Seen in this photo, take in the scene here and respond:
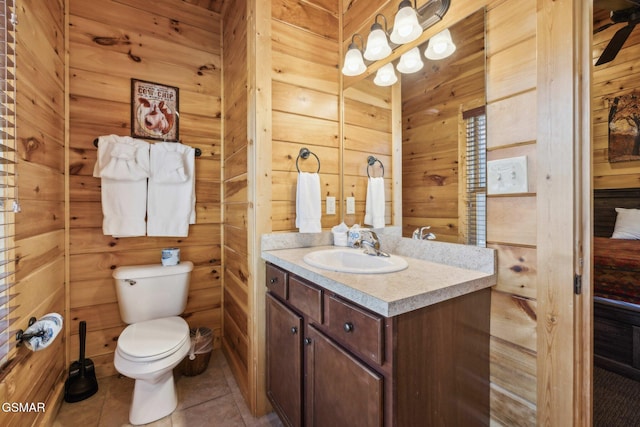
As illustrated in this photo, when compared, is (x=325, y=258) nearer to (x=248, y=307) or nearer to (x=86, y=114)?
(x=248, y=307)

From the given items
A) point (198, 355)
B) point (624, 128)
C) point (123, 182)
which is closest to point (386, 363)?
point (198, 355)

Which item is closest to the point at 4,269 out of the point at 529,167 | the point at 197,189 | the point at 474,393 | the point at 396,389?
the point at 197,189

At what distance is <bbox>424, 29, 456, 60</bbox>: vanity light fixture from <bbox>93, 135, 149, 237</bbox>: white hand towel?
186 centimetres

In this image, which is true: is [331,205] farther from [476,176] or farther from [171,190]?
[171,190]

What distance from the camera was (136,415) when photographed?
1.48 meters

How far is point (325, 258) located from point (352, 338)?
573 millimetres

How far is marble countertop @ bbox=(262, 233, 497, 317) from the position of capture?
789 millimetres

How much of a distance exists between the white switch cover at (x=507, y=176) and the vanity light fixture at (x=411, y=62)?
0.62 metres

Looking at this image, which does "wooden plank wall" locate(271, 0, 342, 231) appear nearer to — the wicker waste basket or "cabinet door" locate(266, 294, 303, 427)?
"cabinet door" locate(266, 294, 303, 427)

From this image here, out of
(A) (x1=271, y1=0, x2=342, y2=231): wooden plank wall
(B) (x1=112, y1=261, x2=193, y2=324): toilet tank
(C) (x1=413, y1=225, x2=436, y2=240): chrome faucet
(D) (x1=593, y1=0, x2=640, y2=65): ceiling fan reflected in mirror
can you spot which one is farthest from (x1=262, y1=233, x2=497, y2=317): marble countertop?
(D) (x1=593, y1=0, x2=640, y2=65): ceiling fan reflected in mirror

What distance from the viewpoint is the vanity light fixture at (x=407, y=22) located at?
118cm

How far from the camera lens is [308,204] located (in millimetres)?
1591

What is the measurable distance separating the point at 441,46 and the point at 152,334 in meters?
2.10

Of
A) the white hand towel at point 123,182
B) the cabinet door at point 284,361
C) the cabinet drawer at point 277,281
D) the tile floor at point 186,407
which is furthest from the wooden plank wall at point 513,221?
the white hand towel at point 123,182
